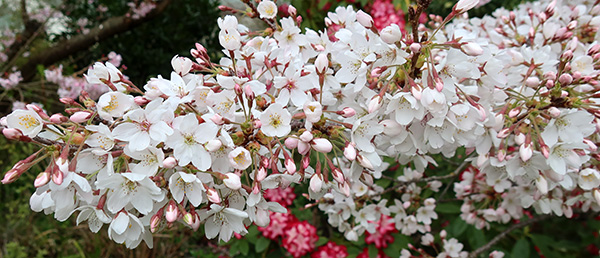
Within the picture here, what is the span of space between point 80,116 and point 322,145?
520 mm

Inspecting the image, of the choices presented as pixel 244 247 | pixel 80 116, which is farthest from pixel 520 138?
pixel 244 247

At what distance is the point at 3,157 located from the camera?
441 cm

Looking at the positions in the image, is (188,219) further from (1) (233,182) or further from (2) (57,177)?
(2) (57,177)

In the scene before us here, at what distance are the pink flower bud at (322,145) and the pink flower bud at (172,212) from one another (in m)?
0.33

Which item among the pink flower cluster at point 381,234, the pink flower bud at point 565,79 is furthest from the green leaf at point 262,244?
the pink flower bud at point 565,79

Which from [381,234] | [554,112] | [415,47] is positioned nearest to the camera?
[415,47]

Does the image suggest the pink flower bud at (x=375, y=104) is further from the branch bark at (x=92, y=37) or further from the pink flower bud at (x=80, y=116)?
the branch bark at (x=92, y=37)

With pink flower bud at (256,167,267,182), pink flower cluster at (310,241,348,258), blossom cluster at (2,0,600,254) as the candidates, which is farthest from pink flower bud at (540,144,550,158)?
pink flower cluster at (310,241,348,258)

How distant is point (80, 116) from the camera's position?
33.2 inches

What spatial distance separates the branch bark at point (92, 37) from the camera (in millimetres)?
4359

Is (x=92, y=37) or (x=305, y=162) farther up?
(x=305, y=162)

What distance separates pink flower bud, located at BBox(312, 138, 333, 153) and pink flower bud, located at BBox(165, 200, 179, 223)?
329 millimetres

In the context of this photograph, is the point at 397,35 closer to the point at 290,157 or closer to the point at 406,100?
the point at 406,100

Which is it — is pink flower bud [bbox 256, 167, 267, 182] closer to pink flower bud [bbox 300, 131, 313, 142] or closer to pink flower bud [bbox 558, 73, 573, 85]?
pink flower bud [bbox 300, 131, 313, 142]
